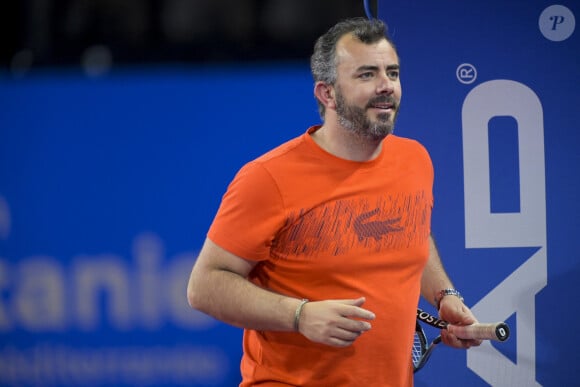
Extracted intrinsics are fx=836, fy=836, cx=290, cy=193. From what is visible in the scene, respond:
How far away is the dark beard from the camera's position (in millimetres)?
2430

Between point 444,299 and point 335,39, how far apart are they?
0.89 metres

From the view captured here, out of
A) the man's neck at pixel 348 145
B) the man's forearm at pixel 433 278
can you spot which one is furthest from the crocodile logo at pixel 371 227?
the man's forearm at pixel 433 278

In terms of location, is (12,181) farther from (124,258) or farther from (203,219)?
(203,219)

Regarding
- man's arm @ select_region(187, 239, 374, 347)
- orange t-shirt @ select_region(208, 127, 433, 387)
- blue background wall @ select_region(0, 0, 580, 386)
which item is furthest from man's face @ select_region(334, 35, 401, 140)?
blue background wall @ select_region(0, 0, 580, 386)

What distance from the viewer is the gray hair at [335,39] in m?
2.51

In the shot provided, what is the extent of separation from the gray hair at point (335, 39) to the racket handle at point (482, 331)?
32.9 inches

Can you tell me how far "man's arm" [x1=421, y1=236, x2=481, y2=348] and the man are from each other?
0.02 metres

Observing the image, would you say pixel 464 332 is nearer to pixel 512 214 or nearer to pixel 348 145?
pixel 348 145

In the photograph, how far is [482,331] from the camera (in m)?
2.41

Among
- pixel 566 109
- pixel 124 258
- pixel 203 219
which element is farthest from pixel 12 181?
pixel 566 109

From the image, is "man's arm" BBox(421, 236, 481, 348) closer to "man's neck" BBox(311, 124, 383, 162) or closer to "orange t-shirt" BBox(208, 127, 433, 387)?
"orange t-shirt" BBox(208, 127, 433, 387)

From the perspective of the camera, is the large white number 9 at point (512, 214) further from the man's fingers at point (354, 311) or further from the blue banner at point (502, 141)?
the man's fingers at point (354, 311)

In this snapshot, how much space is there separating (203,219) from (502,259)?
1.27m

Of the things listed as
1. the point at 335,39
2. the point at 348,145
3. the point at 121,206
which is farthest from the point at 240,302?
the point at 121,206
